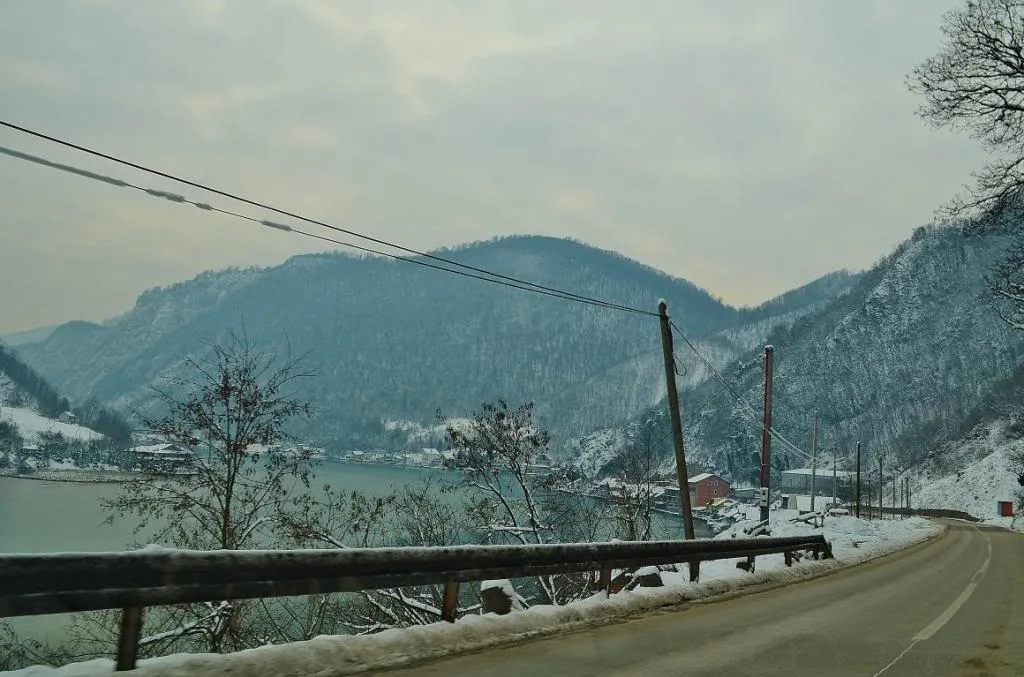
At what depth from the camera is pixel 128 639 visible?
16.6ft

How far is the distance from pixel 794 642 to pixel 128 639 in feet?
21.5

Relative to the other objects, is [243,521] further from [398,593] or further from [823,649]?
[823,649]

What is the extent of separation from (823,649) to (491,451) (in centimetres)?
2123

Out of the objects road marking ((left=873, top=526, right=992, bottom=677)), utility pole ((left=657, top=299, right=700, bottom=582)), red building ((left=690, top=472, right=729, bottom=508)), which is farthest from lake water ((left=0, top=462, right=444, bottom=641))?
red building ((left=690, top=472, right=729, bottom=508))

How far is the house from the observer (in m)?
17.2

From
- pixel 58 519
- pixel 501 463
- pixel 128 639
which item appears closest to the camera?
pixel 128 639

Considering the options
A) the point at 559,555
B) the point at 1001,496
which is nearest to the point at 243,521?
the point at 559,555

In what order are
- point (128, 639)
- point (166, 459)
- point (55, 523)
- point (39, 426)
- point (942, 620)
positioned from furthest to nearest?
1. point (39, 426)
2. point (55, 523)
3. point (166, 459)
4. point (942, 620)
5. point (128, 639)

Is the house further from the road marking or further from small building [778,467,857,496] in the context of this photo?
small building [778,467,857,496]

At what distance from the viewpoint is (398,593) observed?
53.3 ft

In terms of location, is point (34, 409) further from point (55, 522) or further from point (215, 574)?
point (215, 574)

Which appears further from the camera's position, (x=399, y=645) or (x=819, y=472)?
(x=819, y=472)

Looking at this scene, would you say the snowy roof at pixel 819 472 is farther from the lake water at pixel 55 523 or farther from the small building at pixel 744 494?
the lake water at pixel 55 523

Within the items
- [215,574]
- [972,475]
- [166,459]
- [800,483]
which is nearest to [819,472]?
[800,483]
